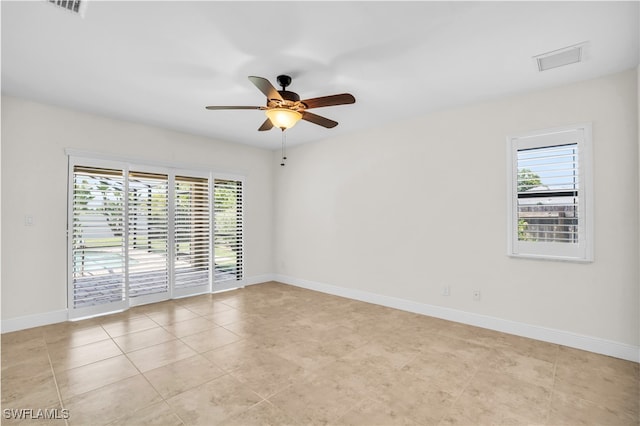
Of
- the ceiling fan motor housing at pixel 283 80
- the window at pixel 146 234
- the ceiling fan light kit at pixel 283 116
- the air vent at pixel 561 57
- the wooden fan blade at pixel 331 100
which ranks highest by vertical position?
the air vent at pixel 561 57

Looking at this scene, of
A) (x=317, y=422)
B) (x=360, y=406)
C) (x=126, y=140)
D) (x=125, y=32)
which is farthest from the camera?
(x=126, y=140)

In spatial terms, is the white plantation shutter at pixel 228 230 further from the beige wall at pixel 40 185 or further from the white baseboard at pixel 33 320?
the white baseboard at pixel 33 320

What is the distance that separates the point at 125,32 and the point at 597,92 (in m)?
4.19

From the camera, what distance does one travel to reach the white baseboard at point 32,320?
3457mm

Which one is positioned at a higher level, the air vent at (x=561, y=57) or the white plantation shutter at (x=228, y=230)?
the air vent at (x=561, y=57)

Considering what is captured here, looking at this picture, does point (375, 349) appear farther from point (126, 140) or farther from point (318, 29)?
point (126, 140)

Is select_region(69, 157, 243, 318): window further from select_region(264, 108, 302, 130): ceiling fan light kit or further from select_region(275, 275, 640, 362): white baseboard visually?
select_region(264, 108, 302, 130): ceiling fan light kit

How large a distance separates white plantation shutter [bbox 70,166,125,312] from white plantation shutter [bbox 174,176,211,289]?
80cm

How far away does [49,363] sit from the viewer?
8.98ft

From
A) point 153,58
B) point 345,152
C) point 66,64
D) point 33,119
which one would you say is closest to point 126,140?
point 33,119

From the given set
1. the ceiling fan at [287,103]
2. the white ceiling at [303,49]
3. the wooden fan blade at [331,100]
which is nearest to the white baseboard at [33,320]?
the white ceiling at [303,49]

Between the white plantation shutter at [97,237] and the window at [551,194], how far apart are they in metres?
4.99

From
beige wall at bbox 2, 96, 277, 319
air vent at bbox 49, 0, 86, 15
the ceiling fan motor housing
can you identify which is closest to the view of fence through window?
the ceiling fan motor housing

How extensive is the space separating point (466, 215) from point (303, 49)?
2687 millimetres
